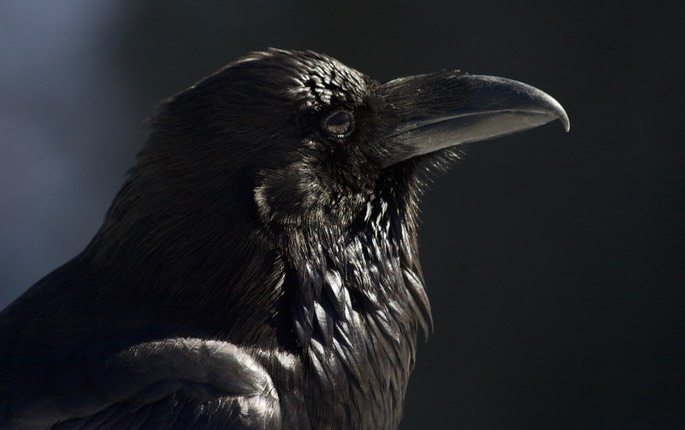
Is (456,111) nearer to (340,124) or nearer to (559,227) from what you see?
(340,124)

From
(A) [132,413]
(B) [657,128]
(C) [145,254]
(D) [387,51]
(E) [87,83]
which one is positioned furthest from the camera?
(E) [87,83]

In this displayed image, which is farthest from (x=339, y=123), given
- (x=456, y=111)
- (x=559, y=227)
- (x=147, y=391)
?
(x=559, y=227)

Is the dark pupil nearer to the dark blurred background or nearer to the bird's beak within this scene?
the bird's beak

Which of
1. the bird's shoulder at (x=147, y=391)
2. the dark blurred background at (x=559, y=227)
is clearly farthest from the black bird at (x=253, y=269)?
the dark blurred background at (x=559, y=227)

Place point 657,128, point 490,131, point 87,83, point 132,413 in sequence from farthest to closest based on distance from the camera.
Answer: point 87,83, point 657,128, point 490,131, point 132,413

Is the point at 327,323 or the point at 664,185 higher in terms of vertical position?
the point at 327,323

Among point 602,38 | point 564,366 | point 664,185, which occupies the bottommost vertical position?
point 564,366

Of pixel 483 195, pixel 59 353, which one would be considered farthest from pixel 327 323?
pixel 483 195

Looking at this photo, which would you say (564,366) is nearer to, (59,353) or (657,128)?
(657,128)
